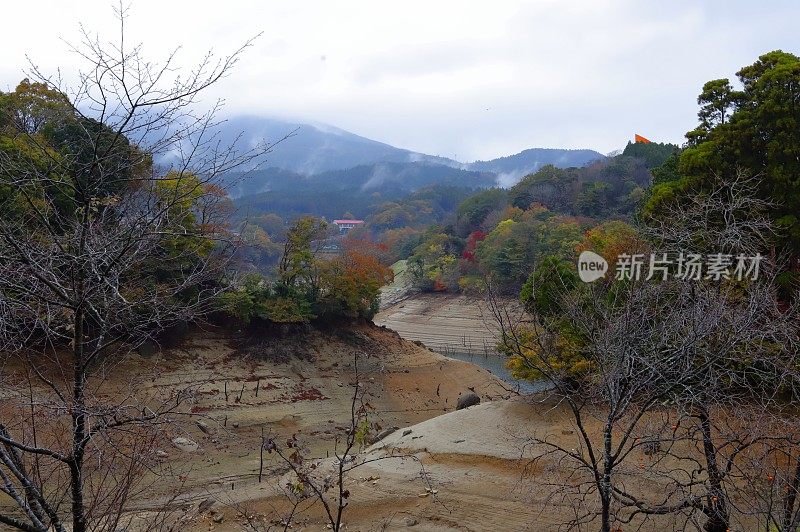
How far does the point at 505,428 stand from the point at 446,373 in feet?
35.0

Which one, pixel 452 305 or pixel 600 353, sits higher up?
pixel 600 353

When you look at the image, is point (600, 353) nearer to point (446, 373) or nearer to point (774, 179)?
Result: point (774, 179)

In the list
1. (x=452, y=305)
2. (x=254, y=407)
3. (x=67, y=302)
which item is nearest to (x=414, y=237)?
(x=452, y=305)

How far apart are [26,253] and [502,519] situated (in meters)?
7.92

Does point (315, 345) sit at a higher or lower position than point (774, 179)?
lower

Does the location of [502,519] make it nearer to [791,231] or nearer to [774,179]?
[791,231]

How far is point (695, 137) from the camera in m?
14.0

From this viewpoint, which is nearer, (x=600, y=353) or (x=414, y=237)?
(x=600, y=353)

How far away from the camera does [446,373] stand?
77.0 ft

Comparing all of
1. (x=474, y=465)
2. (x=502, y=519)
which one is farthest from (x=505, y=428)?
(x=502, y=519)

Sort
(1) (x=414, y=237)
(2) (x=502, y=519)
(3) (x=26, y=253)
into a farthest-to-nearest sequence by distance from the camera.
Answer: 1. (1) (x=414, y=237)
2. (2) (x=502, y=519)
3. (3) (x=26, y=253)

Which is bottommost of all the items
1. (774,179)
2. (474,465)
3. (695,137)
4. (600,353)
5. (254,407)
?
(254,407)

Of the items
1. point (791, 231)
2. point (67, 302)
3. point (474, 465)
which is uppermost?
point (791, 231)

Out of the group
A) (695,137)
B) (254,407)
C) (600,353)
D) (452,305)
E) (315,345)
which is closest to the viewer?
(600,353)
